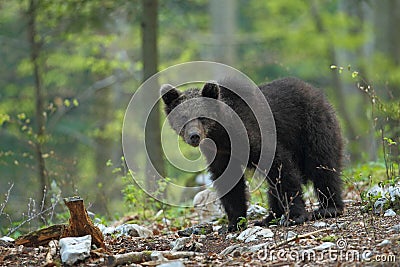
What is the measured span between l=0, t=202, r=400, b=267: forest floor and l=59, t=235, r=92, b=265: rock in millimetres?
73

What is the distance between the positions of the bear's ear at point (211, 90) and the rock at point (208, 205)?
1.82 m

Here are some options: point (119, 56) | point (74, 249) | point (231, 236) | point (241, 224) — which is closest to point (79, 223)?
point (74, 249)

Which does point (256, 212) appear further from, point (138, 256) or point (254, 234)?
point (138, 256)

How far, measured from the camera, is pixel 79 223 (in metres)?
6.11

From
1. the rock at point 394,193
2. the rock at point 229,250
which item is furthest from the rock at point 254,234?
the rock at point 394,193

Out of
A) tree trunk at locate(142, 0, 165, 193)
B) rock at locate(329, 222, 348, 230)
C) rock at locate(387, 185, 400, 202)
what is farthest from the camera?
tree trunk at locate(142, 0, 165, 193)

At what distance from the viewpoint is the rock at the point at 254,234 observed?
645cm

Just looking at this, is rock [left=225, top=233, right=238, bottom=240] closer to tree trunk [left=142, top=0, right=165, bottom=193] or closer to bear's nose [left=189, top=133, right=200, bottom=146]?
bear's nose [left=189, top=133, right=200, bottom=146]

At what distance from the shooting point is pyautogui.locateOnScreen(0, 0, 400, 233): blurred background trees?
44.3ft

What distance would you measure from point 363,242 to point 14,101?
54.4 feet

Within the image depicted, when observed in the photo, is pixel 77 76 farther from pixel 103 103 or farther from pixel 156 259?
pixel 156 259

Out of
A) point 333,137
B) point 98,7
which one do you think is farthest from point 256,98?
point 98,7

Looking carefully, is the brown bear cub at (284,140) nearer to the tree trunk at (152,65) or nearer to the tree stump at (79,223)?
the tree stump at (79,223)

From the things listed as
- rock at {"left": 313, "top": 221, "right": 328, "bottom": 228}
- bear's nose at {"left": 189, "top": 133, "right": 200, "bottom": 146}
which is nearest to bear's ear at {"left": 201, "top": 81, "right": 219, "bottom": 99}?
bear's nose at {"left": 189, "top": 133, "right": 200, "bottom": 146}
